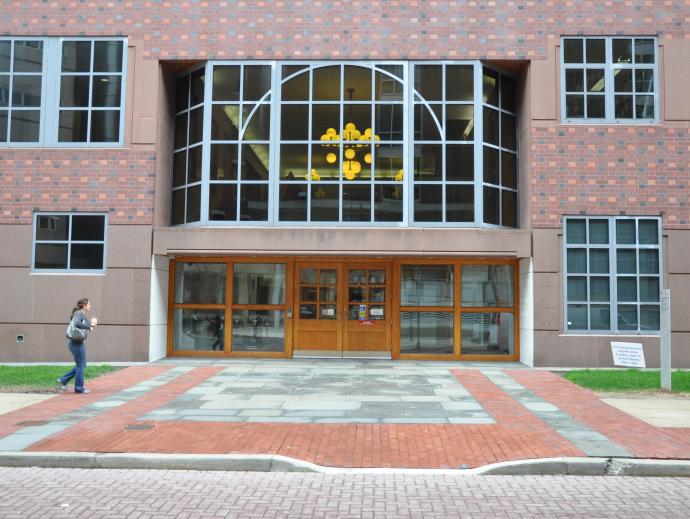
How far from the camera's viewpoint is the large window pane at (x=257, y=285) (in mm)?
16516

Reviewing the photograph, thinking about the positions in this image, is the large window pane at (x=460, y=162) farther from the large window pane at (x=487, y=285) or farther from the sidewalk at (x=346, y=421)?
the sidewalk at (x=346, y=421)

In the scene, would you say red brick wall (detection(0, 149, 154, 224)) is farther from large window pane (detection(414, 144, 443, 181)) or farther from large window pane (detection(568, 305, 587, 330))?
large window pane (detection(568, 305, 587, 330))

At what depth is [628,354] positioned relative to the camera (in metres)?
14.4

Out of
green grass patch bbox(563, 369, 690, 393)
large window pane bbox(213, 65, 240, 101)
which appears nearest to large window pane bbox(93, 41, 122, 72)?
large window pane bbox(213, 65, 240, 101)

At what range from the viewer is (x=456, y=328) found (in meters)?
16.2

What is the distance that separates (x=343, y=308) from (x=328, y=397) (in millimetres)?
5584

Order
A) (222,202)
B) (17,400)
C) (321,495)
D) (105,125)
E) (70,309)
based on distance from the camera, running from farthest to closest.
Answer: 1. (105,125)
2. (222,202)
3. (70,309)
4. (17,400)
5. (321,495)

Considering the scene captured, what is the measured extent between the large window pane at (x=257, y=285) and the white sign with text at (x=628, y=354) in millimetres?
7787

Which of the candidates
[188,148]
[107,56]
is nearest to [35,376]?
[188,148]

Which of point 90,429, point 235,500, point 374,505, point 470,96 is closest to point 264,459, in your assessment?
point 235,500

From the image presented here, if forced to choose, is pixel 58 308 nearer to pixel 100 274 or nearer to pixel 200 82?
pixel 100 274

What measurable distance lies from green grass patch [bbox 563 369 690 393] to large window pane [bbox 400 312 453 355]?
324 centimetres

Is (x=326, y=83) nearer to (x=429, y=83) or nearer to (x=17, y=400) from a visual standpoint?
(x=429, y=83)

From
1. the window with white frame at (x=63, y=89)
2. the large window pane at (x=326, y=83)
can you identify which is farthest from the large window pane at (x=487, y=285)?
the window with white frame at (x=63, y=89)
